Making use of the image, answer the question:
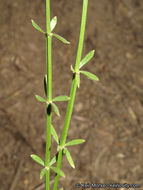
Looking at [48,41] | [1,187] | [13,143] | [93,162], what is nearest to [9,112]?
[13,143]

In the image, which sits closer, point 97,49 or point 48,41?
point 48,41

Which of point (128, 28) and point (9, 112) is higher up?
point (128, 28)

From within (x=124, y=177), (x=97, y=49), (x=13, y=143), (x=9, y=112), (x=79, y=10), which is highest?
(x=79, y=10)

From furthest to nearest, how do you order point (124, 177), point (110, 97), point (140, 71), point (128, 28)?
point (128, 28), point (140, 71), point (110, 97), point (124, 177)

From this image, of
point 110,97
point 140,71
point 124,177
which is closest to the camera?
point 124,177

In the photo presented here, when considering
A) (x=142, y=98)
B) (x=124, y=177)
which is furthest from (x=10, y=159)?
(x=142, y=98)

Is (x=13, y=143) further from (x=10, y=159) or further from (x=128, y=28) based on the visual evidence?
(x=128, y=28)
